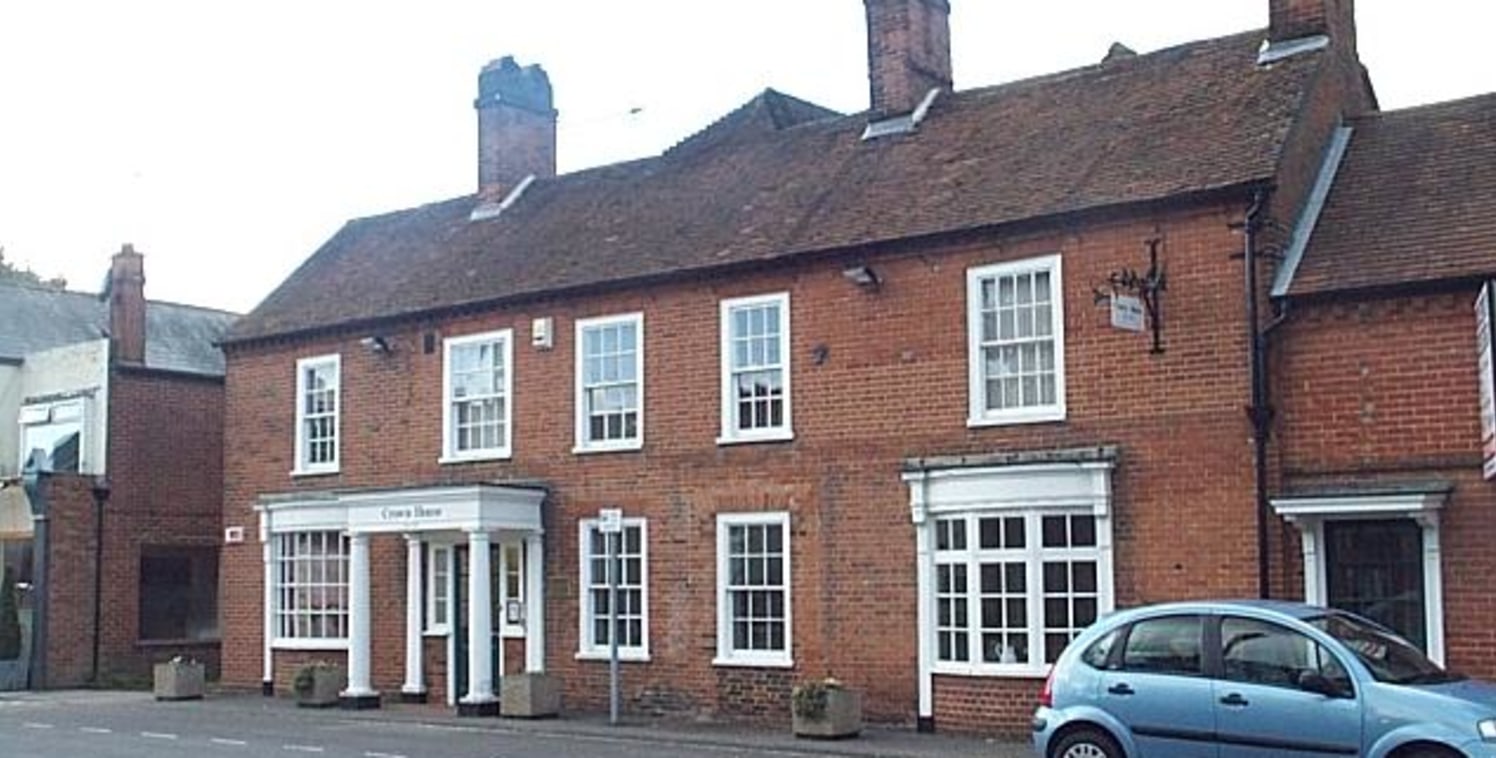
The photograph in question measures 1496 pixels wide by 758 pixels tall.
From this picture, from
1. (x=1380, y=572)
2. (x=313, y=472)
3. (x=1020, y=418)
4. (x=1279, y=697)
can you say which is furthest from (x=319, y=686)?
(x=1279, y=697)

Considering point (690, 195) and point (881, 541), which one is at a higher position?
point (690, 195)

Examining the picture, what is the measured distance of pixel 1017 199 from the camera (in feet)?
68.2

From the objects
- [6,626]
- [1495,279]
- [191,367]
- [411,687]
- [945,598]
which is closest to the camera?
[1495,279]

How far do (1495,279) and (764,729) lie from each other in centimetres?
974

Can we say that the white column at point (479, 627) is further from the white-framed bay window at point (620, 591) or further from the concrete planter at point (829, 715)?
the concrete planter at point (829, 715)

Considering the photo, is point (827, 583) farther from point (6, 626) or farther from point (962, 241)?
point (6, 626)

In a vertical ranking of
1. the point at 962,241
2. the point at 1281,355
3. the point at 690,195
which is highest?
the point at 690,195

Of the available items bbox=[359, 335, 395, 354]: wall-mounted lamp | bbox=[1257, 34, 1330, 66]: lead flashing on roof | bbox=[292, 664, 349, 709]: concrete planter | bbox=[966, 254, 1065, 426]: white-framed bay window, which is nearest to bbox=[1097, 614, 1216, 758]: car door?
bbox=[966, 254, 1065, 426]: white-framed bay window

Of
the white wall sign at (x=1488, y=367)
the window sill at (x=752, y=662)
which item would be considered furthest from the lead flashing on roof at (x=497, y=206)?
the white wall sign at (x=1488, y=367)

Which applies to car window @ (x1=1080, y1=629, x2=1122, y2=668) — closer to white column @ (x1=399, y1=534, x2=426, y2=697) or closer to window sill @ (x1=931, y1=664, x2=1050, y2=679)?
window sill @ (x1=931, y1=664, x2=1050, y2=679)

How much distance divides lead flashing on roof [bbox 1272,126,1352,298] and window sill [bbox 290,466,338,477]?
15087mm

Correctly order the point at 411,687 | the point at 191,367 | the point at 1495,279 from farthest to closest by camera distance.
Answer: the point at 191,367 → the point at 411,687 → the point at 1495,279

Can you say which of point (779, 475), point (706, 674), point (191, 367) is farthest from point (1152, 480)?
point (191, 367)

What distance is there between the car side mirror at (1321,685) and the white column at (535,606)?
43.1 feet
